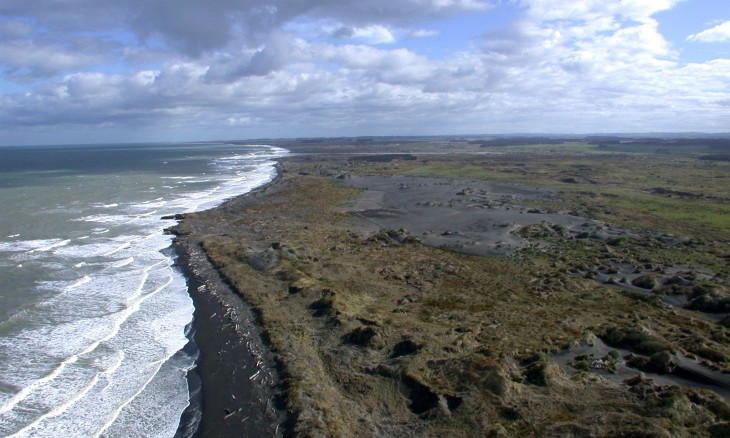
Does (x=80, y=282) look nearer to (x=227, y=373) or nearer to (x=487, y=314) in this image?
(x=227, y=373)

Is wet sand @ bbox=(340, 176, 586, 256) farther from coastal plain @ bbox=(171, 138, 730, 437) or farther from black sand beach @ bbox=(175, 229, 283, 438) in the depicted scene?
black sand beach @ bbox=(175, 229, 283, 438)

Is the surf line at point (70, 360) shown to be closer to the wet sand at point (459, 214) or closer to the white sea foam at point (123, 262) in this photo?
the white sea foam at point (123, 262)

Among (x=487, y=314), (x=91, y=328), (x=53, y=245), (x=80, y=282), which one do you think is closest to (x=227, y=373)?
(x=91, y=328)

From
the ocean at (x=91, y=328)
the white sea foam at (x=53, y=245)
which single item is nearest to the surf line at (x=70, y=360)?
the ocean at (x=91, y=328)

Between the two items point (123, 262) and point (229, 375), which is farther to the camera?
point (123, 262)

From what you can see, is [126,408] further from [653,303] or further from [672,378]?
[653,303]

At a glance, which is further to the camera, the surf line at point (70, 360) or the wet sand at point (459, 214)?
the wet sand at point (459, 214)
